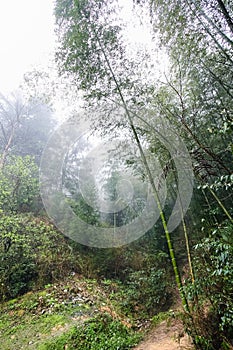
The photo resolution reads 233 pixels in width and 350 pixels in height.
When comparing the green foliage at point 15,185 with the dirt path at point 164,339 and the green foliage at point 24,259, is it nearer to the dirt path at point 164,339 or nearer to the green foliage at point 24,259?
the green foliage at point 24,259

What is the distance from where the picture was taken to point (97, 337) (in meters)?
2.86

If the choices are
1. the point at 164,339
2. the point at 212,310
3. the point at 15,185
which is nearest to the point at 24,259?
the point at 15,185

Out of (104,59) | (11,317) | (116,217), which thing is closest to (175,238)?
(116,217)

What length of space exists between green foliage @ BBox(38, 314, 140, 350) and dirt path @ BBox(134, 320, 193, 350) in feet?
0.59

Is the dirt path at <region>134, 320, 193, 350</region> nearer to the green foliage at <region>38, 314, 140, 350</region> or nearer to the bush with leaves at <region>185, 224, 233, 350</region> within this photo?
the green foliage at <region>38, 314, 140, 350</region>

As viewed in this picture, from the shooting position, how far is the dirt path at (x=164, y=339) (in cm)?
242

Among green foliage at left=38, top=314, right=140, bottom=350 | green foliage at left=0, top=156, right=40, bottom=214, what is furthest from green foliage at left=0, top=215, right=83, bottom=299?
green foliage at left=38, top=314, right=140, bottom=350

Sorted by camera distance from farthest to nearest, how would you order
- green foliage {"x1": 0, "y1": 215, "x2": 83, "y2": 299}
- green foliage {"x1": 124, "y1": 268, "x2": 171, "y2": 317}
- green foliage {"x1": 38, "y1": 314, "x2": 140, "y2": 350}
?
1. green foliage {"x1": 0, "y1": 215, "x2": 83, "y2": 299}
2. green foliage {"x1": 124, "y1": 268, "x2": 171, "y2": 317}
3. green foliage {"x1": 38, "y1": 314, "x2": 140, "y2": 350}

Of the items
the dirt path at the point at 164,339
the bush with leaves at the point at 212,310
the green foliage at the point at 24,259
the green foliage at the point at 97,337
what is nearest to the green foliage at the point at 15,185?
the green foliage at the point at 24,259

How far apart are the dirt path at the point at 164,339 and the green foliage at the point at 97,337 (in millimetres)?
180

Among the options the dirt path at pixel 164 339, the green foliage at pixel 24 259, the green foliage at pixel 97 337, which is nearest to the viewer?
the dirt path at pixel 164 339

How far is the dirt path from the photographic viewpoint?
7.95ft

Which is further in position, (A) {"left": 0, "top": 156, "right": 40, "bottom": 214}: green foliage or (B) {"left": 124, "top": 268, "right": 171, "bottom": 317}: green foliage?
(A) {"left": 0, "top": 156, "right": 40, "bottom": 214}: green foliage

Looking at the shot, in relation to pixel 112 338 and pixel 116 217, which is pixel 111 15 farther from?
pixel 116 217
